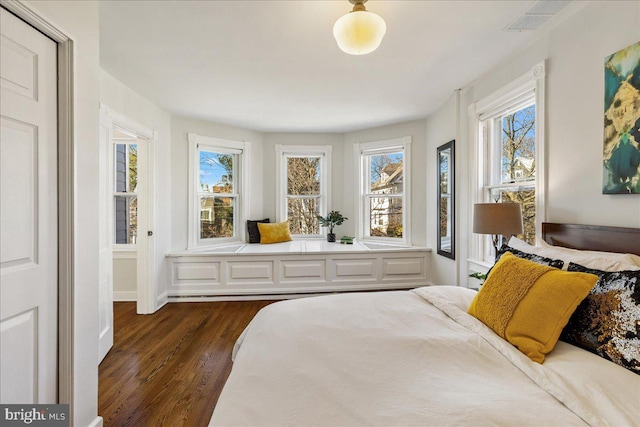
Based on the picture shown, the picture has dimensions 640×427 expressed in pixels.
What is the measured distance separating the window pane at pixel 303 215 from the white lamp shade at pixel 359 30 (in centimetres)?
325

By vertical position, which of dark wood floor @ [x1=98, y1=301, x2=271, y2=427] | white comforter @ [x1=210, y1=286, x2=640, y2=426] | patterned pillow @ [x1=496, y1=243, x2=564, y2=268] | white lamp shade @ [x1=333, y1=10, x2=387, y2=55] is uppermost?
white lamp shade @ [x1=333, y1=10, x2=387, y2=55]

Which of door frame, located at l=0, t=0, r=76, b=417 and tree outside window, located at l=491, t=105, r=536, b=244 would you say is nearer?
door frame, located at l=0, t=0, r=76, b=417

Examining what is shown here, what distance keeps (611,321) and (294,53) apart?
7.95 feet

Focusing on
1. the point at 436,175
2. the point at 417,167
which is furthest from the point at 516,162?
the point at 417,167

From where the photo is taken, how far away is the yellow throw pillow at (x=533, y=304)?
1094 millimetres

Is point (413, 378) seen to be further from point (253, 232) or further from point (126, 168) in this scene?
point (126, 168)

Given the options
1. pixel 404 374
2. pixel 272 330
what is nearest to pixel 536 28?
pixel 404 374

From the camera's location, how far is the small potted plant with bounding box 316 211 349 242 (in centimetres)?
453

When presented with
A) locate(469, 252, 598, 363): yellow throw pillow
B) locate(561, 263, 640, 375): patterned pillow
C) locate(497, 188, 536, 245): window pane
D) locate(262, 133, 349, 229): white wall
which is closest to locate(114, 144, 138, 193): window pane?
locate(262, 133, 349, 229): white wall

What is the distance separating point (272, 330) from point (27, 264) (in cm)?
109

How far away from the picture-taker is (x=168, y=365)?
2277 millimetres

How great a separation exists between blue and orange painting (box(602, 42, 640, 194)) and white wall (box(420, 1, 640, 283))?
0.05 meters

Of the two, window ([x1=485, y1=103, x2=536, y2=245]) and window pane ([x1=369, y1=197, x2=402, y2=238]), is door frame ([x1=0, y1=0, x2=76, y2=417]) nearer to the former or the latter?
window ([x1=485, y1=103, x2=536, y2=245])

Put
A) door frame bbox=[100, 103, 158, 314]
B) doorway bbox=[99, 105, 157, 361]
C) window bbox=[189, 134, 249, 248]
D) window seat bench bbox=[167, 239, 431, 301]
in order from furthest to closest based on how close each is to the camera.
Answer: window bbox=[189, 134, 249, 248]
window seat bench bbox=[167, 239, 431, 301]
door frame bbox=[100, 103, 158, 314]
doorway bbox=[99, 105, 157, 361]
